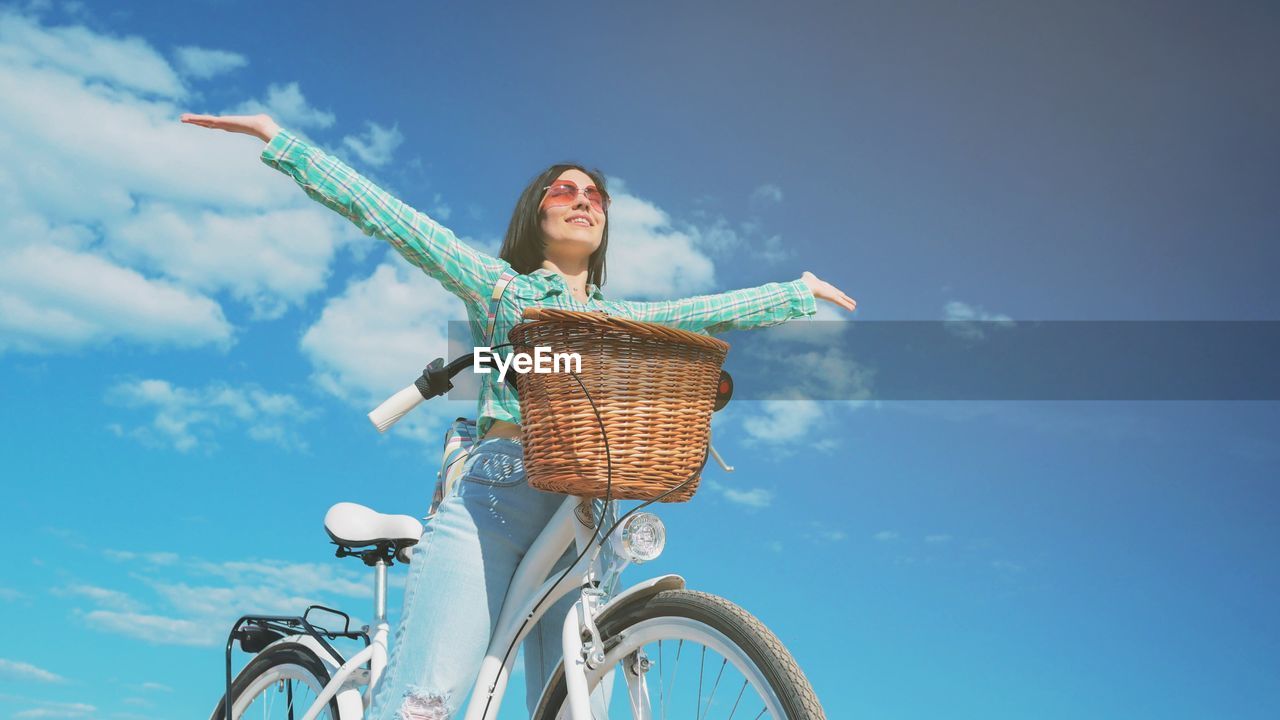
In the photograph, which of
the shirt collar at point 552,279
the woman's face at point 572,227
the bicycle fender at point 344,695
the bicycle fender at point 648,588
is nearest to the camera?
the bicycle fender at point 648,588

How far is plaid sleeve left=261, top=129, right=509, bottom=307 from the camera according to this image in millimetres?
3182

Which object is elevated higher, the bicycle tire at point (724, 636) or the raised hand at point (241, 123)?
the raised hand at point (241, 123)

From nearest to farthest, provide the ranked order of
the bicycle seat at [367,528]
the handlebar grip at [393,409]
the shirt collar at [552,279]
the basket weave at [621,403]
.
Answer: the basket weave at [621,403] → the handlebar grip at [393,409] → the shirt collar at [552,279] → the bicycle seat at [367,528]

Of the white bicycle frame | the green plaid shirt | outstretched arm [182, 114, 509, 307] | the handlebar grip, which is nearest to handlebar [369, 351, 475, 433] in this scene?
the handlebar grip

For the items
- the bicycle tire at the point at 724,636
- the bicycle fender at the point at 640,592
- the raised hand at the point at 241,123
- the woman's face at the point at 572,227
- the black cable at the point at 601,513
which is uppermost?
the raised hand at the point at 241,123

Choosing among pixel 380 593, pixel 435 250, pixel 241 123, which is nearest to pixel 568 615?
pixel 435 250

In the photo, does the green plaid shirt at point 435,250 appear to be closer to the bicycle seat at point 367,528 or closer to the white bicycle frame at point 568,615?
the white bicycle frame at point 568,615

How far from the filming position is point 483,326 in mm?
3287

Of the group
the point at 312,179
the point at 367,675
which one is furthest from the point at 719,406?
the point at 367,675

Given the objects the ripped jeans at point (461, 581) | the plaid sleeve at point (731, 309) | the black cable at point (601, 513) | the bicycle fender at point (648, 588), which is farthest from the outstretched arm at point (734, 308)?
the bicycle fender at point (648, 588)

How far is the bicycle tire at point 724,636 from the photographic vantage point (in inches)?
91.3

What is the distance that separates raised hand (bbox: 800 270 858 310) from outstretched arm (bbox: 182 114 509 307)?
1152 millimetres

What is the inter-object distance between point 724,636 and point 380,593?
5.81 ft

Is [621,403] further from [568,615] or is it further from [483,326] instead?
[483,326]
